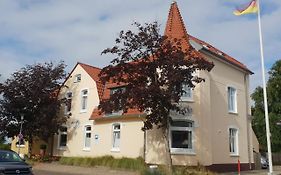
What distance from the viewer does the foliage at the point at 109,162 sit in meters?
27.1

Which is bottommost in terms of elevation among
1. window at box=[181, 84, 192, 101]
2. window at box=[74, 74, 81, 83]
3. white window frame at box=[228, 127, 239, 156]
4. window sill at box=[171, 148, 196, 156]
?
window sill at box=[171, 148, 196, 156]

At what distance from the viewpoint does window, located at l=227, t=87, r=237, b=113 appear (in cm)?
3087

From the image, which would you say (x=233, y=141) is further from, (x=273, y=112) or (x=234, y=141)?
(x=273, y=112)

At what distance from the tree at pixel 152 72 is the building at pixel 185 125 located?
362 cm

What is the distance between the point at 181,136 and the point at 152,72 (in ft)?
20.2

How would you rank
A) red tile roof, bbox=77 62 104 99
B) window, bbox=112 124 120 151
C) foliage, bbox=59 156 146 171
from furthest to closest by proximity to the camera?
red tile roof, bbox=77 62 104 99, window, bbox=112 124 120 151, foliage, bbox=59 156 146 171

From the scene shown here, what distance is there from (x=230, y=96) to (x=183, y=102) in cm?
606

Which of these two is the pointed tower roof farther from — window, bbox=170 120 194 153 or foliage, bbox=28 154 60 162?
foliage, bbox=28 154 60 162

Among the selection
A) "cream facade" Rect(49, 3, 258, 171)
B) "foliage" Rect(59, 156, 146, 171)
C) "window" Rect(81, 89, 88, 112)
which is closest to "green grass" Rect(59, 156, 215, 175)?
"foliage" Rect(59, 156, 146, 171)

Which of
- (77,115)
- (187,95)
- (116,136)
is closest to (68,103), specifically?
(77,115)

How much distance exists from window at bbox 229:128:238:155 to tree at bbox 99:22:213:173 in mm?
8313

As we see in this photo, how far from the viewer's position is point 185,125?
2681cm

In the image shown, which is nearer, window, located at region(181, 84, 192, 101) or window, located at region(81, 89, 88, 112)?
window, located at region(181, 84, 192, 101)

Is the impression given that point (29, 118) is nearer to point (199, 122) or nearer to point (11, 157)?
point (199, 122)
